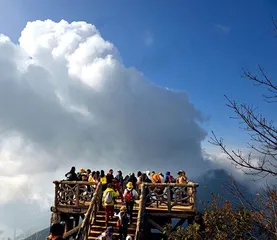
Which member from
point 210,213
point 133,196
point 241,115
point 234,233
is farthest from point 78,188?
point 241,115

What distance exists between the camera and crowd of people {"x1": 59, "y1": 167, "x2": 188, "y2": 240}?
1204cm

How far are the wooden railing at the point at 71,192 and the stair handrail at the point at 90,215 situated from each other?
1.25 m

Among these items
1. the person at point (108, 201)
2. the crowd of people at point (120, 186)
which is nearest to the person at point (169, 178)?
the crowd of people at point (120, 186)

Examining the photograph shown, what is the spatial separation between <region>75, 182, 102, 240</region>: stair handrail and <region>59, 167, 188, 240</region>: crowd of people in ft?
1.25

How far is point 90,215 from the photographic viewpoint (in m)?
13.0

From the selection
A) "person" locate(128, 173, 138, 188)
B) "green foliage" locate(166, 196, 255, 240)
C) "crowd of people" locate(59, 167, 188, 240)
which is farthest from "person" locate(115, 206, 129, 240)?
"person" locate(128, 173, 138, 188)

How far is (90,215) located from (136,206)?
3.13 meters

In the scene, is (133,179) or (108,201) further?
(133,179)

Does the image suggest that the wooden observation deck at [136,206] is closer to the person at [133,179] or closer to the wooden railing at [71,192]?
the wooden railing at [71,192]

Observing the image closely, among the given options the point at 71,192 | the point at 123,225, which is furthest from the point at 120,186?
the point at 123,225

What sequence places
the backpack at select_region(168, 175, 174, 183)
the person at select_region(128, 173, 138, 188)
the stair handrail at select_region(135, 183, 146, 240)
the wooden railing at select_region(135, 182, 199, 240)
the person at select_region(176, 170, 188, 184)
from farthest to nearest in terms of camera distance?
1. the person at select_region(128, 173, 138, 188)
2. the backpack at select_region(168, 175, 174, 183)
3. the person at select_region(176, 170, 188, 184)
4. the wooden railing at select_region(135, 182, 199, 240)
5. the stair handrail at select_region(135, 183, 146, 240)

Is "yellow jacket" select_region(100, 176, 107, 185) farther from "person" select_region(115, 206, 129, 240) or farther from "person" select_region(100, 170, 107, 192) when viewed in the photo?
"person" select_region(115, 206, 129, 240)

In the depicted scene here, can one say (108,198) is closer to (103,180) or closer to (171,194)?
(103,180)

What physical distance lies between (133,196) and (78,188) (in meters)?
3.89
